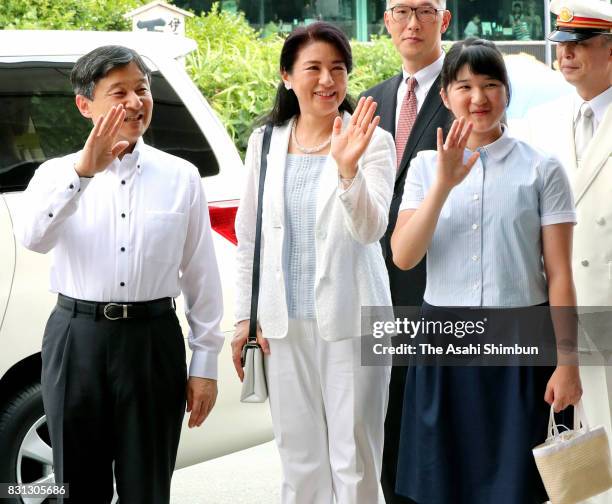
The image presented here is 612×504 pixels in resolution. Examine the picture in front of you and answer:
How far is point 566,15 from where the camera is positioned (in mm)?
4047

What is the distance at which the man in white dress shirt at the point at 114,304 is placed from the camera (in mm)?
3143

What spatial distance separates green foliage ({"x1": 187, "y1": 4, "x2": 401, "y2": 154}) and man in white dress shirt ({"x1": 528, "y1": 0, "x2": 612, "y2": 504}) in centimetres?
430

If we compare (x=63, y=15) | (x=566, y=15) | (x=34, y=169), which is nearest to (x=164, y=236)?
(x=34, y=169)

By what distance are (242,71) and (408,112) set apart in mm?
5187

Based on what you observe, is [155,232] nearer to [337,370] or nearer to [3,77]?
[337,370]

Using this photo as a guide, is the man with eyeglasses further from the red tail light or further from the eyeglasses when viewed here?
the red tail light

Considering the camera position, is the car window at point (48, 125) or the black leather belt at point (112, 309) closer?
the black leather belt at point (112, 309)

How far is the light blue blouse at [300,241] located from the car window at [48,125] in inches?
35.2

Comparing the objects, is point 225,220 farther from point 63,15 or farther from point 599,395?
point 63,15

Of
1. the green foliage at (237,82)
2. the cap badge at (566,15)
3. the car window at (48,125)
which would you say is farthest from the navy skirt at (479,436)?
the green foliage at (237,82)

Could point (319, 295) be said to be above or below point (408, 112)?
below

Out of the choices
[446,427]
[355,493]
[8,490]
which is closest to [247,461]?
[8,490]

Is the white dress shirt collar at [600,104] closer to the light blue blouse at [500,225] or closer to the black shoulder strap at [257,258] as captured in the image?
the light blue blouse at [500,225]

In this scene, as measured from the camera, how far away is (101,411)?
3.15m
